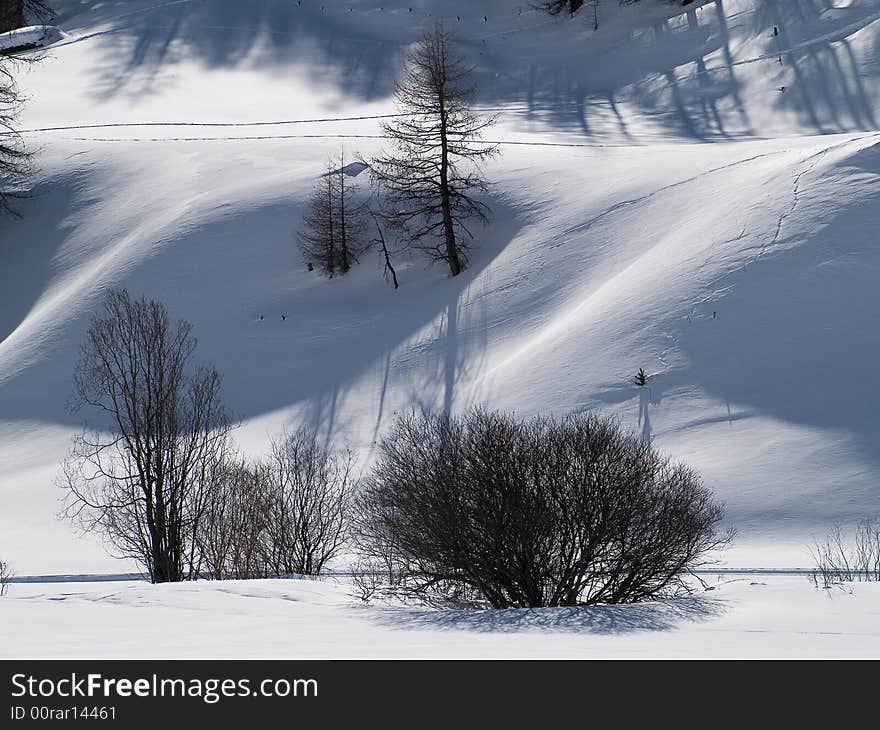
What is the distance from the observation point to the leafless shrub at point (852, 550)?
1421cm

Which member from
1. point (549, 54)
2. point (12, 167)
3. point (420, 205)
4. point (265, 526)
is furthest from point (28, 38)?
point (265, 526)

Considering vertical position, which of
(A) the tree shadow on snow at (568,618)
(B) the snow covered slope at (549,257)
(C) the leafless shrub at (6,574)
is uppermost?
(B) the snow covered slope at (549,257)

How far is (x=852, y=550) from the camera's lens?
15547 mm

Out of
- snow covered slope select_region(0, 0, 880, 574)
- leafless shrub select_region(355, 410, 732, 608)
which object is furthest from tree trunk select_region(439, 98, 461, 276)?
leafless shrub select_region(355, 410, 732, 608)

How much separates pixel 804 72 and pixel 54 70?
131 ft

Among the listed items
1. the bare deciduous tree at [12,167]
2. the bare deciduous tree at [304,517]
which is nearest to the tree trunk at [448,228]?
the bare deciduous tree at [304,517]

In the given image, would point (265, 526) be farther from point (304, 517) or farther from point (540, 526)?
point (540, 526)

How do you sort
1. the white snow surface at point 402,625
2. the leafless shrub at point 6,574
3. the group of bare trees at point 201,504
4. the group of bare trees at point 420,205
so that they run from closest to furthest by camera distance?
the white snow surface at point 402,625
the leafless shrub at point 6,574
the group of bare trees at point 201,504
the group of bare trees at point 420,205

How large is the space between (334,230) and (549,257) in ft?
25.0

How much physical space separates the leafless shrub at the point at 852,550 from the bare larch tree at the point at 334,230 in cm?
1985

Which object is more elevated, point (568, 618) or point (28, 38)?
point (28, 38)

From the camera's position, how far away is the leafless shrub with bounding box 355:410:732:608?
12.2 m

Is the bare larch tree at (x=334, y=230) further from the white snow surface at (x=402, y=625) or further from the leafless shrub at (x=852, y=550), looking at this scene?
the white snow surface at (x=402, y=625)

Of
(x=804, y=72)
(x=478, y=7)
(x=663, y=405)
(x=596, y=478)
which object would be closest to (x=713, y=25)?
(x=804, y=72)
